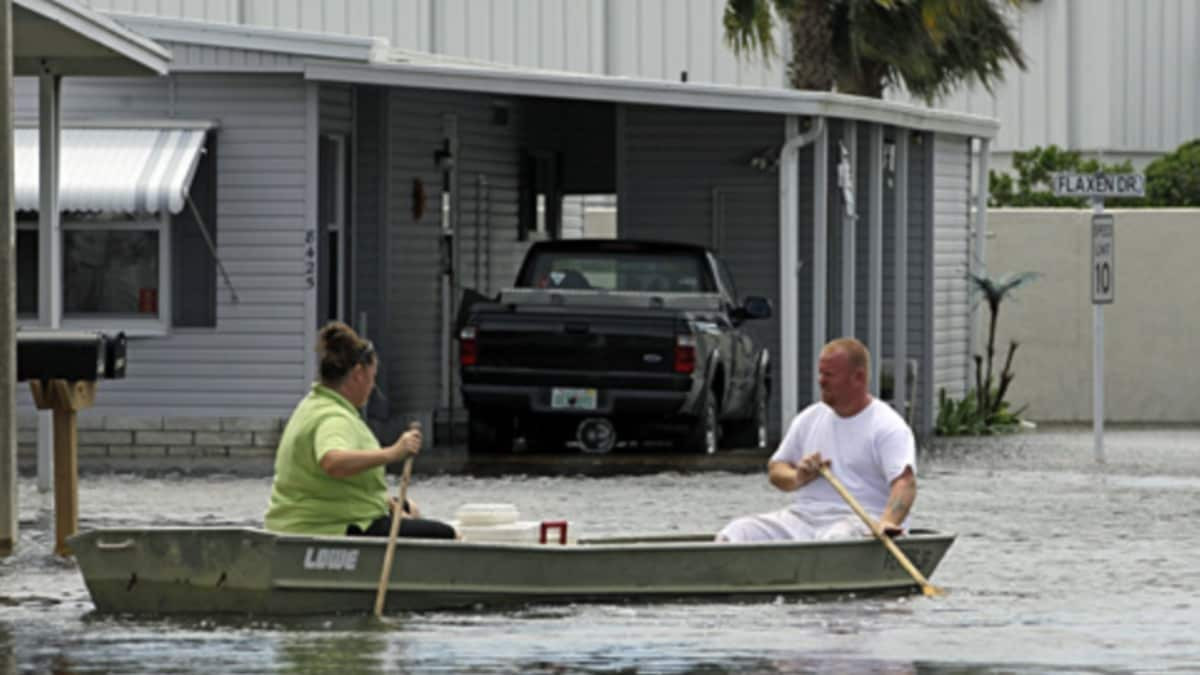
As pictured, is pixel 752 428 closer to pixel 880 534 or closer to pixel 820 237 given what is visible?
pixel 820 237

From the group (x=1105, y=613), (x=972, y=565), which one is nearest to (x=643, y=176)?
(x=972, y=565)

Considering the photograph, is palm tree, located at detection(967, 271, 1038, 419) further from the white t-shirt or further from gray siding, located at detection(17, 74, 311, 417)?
the white t-shirt

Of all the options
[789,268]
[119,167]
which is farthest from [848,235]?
[119,167]

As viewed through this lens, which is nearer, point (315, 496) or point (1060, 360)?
point (315, 496)

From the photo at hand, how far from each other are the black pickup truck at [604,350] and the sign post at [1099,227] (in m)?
2.87

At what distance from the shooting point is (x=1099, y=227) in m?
27.9

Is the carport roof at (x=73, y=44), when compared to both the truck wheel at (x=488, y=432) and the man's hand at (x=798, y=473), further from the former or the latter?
the truck wheel at (x=488, y=432)

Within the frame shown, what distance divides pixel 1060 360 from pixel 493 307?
13678mm

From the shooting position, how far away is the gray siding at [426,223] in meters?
30.4

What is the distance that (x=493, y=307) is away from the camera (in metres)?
26.5

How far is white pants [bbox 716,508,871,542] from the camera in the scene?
592 inches

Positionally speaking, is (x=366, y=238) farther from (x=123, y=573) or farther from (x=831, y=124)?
(x=123, y=573)

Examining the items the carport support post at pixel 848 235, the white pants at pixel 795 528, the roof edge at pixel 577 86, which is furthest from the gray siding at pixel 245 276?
the white pants at pixel 795 528

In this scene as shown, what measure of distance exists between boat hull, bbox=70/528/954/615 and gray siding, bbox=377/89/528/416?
1574 centimetres
